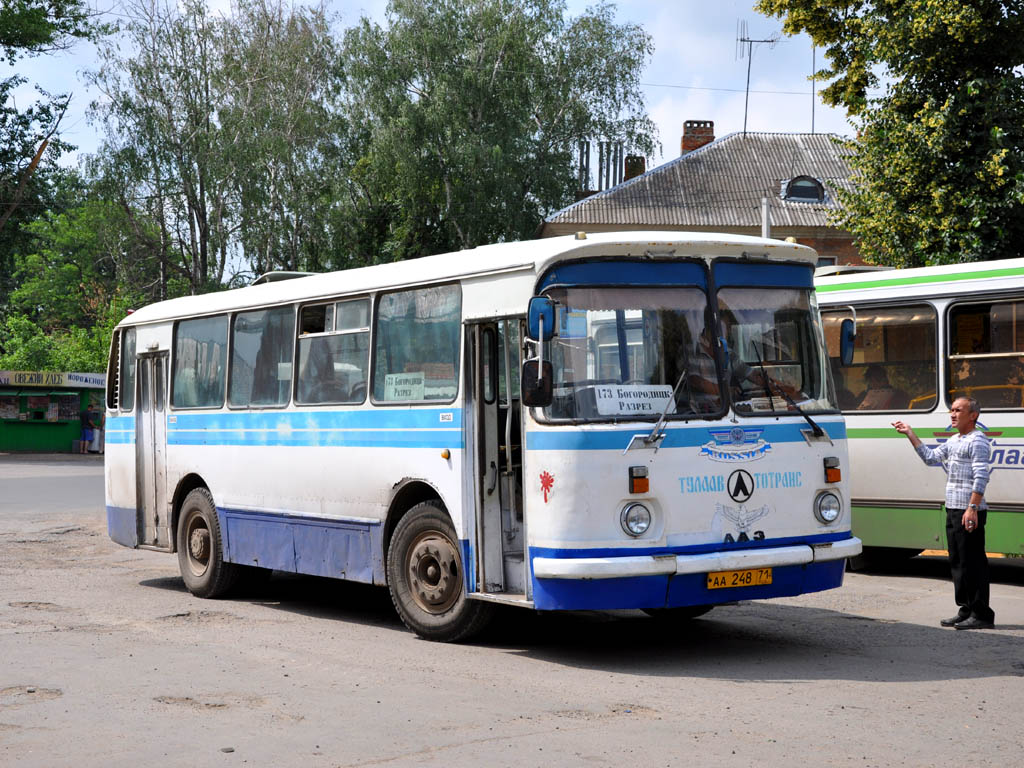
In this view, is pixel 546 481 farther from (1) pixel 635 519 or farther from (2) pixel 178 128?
(2) pixel 178 128

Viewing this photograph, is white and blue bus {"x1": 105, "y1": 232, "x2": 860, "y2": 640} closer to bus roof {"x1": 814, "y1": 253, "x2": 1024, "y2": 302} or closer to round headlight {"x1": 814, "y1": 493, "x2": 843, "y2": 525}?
round headlight {"x1": 814, "y1": 493, "x2": 843, "y2": 525}

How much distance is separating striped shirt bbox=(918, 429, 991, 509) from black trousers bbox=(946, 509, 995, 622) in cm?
12

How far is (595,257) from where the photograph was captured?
8.91 m

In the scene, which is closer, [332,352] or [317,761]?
[317,761]

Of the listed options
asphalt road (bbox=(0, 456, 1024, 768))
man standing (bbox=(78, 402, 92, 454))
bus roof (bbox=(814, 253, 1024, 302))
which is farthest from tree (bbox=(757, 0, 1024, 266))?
man standing (bbox=(78, 402, 92, 454))

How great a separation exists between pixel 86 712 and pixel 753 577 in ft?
14.0

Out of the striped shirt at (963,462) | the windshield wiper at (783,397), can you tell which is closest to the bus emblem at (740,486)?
the windshield wiper at (783,397)

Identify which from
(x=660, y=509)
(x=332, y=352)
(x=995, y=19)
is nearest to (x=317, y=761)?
(x=660, y=509)

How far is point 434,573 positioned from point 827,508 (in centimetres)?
284

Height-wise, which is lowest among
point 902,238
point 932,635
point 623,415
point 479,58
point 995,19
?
point 932,635

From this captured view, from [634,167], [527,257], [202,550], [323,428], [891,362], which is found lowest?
[202,550]

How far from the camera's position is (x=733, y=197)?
157 feet

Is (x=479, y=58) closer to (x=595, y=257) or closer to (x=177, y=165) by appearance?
(x=177, y=165)

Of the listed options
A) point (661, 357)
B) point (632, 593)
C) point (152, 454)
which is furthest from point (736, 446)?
point (152, 454)
